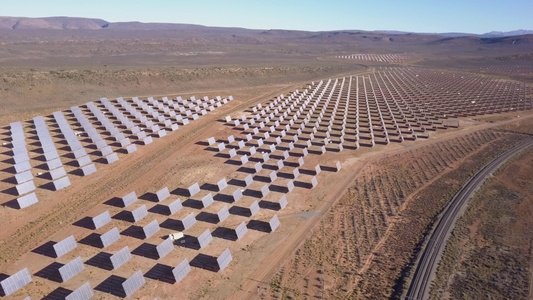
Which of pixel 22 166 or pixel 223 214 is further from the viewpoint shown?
pixel 22 166

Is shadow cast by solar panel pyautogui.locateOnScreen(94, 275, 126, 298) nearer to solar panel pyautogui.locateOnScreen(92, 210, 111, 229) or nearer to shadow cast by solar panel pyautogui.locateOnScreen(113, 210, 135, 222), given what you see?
solar panel pyautogui.locateOnScreen(92, 210, 111, 229)

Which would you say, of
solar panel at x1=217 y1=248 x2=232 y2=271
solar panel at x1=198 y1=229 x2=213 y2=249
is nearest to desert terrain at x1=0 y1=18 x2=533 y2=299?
solar panel at x1=198 y1=229 x2=213 y2=249

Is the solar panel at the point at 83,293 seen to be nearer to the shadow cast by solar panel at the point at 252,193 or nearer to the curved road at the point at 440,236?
the shadow cast by solar panel at the point at 252,193

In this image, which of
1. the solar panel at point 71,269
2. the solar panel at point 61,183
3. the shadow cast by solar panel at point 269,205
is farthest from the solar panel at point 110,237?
the shadow cast by solar panel at point 269,205

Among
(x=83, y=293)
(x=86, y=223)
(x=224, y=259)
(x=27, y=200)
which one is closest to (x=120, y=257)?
(x=83, y=293)

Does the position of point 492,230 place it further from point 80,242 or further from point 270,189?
point 80,242

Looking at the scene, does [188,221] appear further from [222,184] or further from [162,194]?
[222,184]
